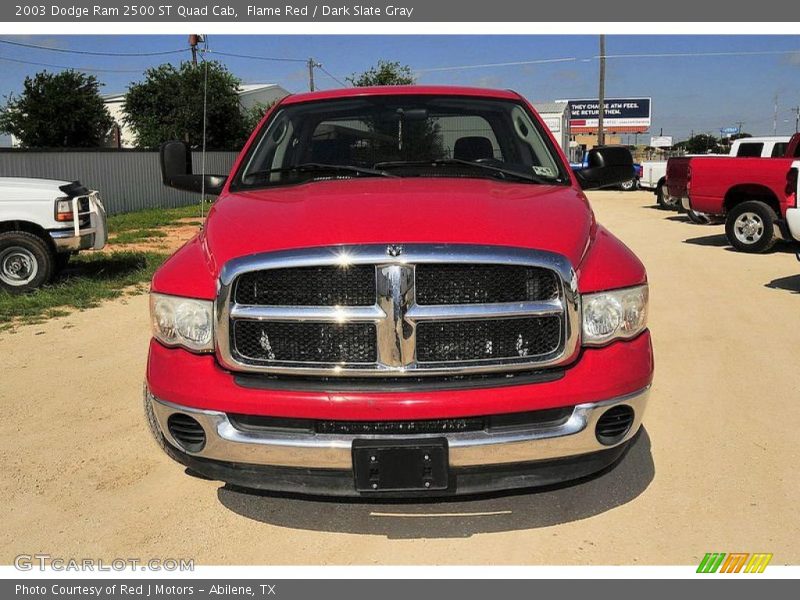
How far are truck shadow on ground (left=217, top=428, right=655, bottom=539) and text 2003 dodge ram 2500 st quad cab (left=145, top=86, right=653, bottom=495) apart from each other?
41cm

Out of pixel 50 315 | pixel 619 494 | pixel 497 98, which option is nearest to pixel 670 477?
pixel 619 494

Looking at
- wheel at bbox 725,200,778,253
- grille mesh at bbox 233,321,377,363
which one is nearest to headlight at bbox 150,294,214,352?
grille mesh at bbox 233,321,377,363

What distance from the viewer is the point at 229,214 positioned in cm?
316

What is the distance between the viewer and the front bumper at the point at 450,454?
2561 mm

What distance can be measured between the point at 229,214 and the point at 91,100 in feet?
121

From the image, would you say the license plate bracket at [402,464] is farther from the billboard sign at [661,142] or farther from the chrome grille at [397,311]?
the billboard sign at [661,142]

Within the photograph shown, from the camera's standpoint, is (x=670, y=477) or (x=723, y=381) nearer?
(x=670, y=477)

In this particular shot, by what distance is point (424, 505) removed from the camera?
128 inches

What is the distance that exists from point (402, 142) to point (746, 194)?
9.42 metres

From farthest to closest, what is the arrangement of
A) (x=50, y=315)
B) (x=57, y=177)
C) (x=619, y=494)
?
(x=57, y=177) < (x=50, y=315) < (x=619, y=494)

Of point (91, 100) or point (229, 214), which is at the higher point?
point (91, 100)

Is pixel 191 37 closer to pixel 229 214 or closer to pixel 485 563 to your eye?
pixel 229 214

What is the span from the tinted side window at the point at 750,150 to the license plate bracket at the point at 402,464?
15.1 metres

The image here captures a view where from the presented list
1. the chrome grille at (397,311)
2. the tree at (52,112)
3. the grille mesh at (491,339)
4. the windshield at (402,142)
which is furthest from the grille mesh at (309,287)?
the tree at (52,112)
